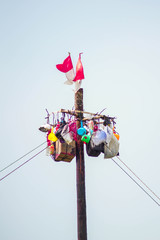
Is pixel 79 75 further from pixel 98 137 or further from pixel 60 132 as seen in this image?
pixel 98 137

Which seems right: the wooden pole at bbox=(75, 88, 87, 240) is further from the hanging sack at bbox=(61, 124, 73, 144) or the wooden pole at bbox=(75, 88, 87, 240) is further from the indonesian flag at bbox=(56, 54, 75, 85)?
the indonesian flag at bbox=(56, 54, 75, 85)

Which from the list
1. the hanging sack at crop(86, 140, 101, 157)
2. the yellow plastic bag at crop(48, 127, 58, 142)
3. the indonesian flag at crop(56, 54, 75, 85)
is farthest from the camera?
the indonesian flag at crop(56, 54, 75, 85)

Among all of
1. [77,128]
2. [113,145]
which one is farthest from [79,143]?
[113,145]

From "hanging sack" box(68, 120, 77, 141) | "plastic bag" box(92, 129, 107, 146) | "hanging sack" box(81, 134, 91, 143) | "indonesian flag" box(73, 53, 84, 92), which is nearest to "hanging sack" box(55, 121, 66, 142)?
"hanging sack" box(68, 120, 77, 141)

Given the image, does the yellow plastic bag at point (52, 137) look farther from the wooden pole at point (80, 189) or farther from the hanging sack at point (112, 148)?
the hanging sack at point (112, 148)

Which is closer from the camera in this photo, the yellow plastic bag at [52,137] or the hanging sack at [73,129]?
the hanging sack at [73,129]

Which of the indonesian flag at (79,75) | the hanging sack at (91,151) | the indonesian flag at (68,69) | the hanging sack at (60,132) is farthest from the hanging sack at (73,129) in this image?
the indonesian flag at (68,69)

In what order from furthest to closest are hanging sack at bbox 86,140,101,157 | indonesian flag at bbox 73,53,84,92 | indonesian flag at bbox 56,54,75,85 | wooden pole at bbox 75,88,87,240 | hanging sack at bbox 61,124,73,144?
indonesian flag at bbox 56,54,75,85 < indonesian flag at bbox 73,53,84,92 < hanging sack at bbox 86,140,101,157 < hanging sack at bbox 61,124,73,144 < wooden pole at bbox 75,88,87,240

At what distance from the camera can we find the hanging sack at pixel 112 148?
8484 mm

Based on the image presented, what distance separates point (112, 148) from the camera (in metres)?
8.59

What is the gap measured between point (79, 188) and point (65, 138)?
4.10ft

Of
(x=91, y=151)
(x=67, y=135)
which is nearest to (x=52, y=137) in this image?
(x=67, y=135)

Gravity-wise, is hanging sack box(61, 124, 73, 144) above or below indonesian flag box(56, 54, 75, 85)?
below

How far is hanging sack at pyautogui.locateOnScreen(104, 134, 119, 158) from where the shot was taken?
27.8ft
